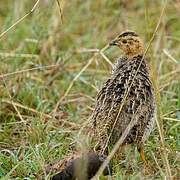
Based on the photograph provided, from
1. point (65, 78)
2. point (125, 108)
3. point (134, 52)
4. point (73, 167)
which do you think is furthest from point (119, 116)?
point (65, 78)

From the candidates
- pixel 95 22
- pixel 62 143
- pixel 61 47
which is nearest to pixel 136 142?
pixel 62 143

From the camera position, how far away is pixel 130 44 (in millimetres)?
6367

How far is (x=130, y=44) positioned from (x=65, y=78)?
5.49ft

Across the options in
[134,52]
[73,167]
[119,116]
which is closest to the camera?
[73,167]

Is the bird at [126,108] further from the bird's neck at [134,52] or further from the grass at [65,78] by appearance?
the bird's neck at [134,52]

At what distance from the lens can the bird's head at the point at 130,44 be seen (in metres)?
6.35

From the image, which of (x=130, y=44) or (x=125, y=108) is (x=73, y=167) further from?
(x=130, y=44)

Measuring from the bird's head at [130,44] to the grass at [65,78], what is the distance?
234mm

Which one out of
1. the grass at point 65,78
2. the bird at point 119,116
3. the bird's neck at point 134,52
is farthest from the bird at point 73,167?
the bird's neck at point 134,52

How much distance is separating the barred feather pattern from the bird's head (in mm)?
335

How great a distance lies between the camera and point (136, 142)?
567 centimetres

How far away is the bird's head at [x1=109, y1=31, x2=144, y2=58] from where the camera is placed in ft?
20.8

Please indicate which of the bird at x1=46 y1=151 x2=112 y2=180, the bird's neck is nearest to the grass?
the bird at x1=46 y1=151 x2=112 y2=180

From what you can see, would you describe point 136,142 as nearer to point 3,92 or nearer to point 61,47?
point 3,92
